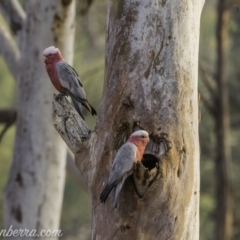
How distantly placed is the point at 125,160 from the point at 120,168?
50 mm

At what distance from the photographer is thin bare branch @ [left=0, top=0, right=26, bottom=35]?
25.8ft

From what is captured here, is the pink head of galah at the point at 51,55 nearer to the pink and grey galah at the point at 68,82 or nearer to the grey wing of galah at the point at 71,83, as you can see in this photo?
the pink and grey galah at the point at 68,82

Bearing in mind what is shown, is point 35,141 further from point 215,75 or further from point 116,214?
point 215,75

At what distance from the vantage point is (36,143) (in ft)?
24.5

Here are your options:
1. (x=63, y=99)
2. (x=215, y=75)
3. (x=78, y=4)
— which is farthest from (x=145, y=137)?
(x=215, y=75)

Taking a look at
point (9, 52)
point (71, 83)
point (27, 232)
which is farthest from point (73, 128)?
point (9, 52)

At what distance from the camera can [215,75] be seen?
1084cm

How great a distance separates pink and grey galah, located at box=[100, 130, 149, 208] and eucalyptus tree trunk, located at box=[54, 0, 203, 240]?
136 millimetres

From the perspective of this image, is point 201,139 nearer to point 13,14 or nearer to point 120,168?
point 13,14

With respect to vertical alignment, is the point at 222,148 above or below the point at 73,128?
below

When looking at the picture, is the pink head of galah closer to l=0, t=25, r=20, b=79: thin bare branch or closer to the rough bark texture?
l=0, t=25, r=20, b=79: thin bare branch

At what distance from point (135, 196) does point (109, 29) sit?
1.03m

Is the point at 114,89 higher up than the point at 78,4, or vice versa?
the point at 78,4

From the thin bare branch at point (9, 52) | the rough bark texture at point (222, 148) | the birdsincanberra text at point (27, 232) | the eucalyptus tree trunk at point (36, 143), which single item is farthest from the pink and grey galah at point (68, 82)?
the rough bark texture at point (222, 148)
